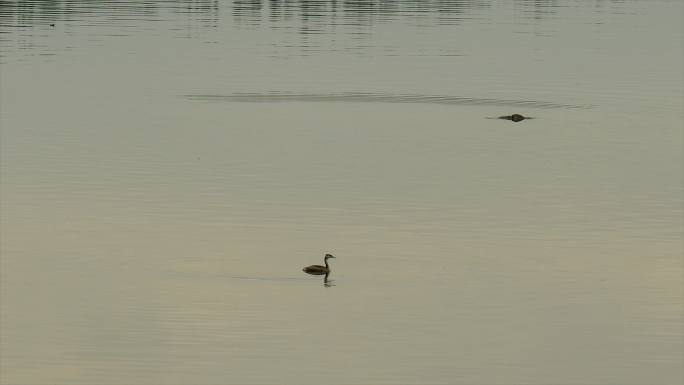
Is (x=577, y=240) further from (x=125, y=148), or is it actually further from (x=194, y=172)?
(x=125, y=148)

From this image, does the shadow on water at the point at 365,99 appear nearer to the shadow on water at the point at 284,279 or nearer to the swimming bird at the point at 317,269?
the swimming bird at the point at 317,269

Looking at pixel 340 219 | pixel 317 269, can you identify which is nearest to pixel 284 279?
pixel 317 269

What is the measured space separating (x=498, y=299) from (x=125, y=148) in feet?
90.7

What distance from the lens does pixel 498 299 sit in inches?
1700

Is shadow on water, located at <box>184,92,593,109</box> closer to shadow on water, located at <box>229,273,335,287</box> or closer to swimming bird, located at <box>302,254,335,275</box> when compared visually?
swimming bird, located at <box>302,254,335,275</box>

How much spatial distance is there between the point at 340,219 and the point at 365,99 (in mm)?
34019

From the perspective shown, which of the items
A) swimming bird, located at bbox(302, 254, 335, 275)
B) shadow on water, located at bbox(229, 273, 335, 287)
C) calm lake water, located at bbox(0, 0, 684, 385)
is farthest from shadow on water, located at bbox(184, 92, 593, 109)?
shadow on water, located at bbox(229, 273, 335, 287)

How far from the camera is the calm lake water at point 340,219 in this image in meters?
38.6

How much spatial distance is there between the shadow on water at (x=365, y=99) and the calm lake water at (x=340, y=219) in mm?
244

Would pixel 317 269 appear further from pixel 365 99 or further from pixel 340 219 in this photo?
pixel 365 99

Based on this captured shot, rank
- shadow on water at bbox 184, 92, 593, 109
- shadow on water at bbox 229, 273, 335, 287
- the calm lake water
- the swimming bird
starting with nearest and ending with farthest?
the calm lake water
shadow on water at bbox 229, 273, 335, 287
the swimming bird
shadow on water at bbox 184, 92, 593, 109

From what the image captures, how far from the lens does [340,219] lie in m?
52.8

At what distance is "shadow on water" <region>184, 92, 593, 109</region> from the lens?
277 feet

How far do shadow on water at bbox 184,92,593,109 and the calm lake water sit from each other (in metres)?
0.24
